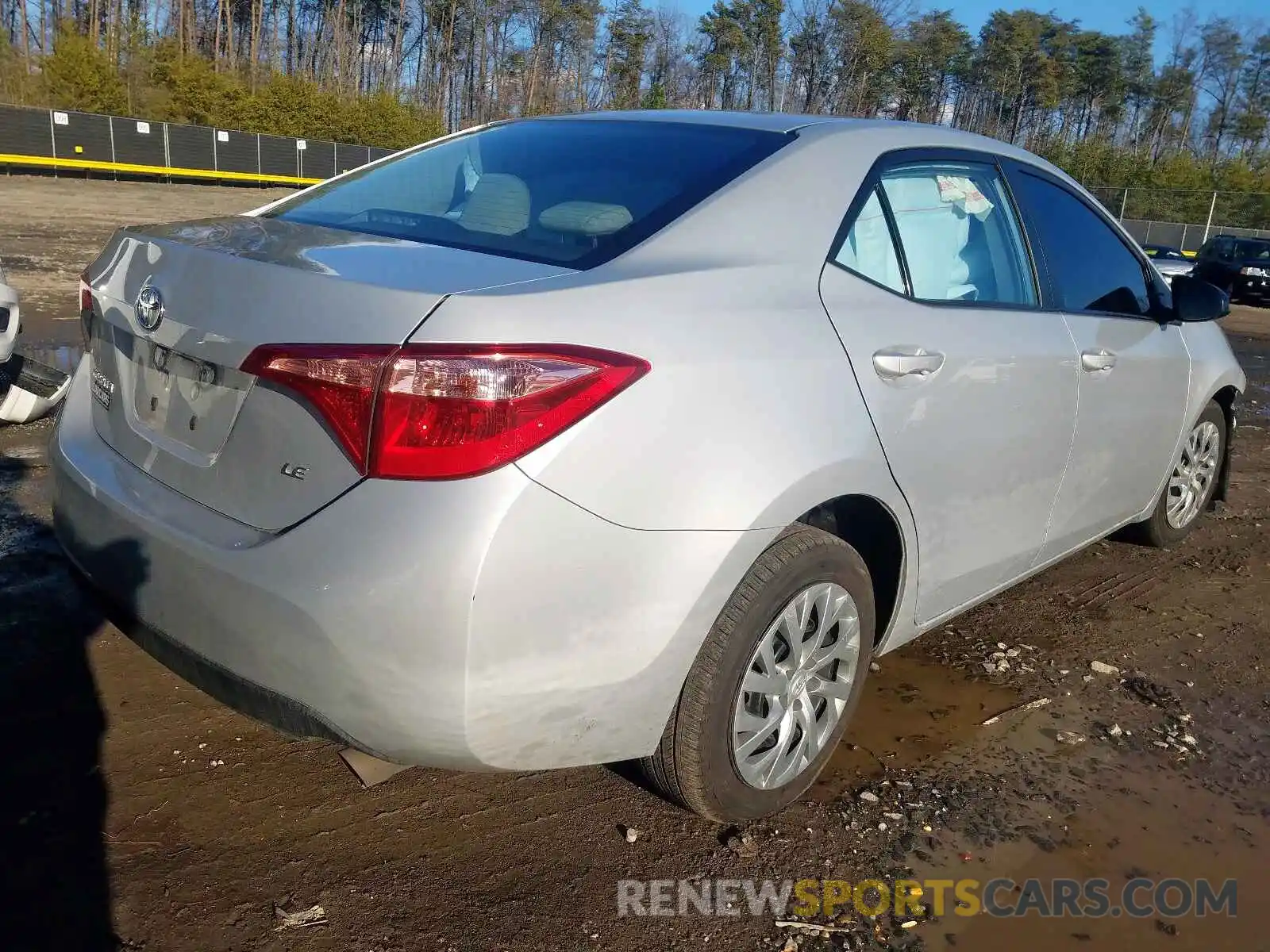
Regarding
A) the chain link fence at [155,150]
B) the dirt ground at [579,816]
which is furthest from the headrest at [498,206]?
the chain link fence at [155,150]

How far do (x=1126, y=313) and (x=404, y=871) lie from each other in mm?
2958

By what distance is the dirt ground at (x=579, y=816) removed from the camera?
212cm

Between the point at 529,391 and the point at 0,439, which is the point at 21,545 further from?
the point at 529,391

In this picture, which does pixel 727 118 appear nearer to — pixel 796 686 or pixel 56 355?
pixel 796 686

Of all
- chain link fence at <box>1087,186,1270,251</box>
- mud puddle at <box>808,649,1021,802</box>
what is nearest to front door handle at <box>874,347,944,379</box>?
mud puddle at <box>808,649,1021,802</box>

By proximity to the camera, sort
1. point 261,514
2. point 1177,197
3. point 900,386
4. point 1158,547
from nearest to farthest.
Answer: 1. point 261,514
2. point 900,386
3. point 1158,547
4. point 1177,197

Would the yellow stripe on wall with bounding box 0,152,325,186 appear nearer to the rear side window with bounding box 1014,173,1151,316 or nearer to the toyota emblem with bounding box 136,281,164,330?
the rear side window with bounding box 1014,173,1151,316

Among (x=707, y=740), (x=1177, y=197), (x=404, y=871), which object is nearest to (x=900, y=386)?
(x=707, y=740)

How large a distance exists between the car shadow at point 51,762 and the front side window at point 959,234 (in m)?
2.05

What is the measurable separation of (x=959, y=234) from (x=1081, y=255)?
753mm

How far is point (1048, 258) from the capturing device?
3234 millimetres

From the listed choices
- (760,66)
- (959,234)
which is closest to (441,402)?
(959,234)

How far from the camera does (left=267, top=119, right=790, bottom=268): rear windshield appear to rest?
226cm

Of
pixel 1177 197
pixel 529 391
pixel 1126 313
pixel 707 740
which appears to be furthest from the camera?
pixel 1177 197
